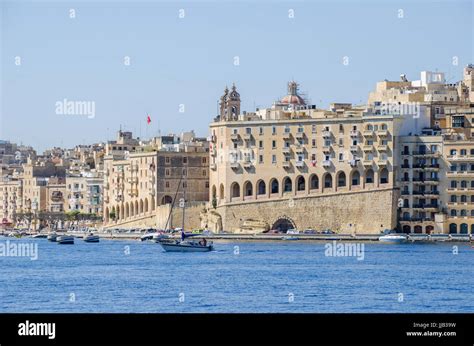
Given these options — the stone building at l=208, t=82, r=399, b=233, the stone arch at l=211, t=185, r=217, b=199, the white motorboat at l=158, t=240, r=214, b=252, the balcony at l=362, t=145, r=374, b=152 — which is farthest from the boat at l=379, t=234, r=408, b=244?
the stone arch at l=211, t=185, r=217, b=199

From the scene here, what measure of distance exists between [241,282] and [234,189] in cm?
3723

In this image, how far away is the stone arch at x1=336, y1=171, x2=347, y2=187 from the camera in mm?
63656

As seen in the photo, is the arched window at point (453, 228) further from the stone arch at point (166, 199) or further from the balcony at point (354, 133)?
the stone arch at point (166, 199)

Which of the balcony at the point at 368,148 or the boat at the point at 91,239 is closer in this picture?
the balcony at the point at 368,148

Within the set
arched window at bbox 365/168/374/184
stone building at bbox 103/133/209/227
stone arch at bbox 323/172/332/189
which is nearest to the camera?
arched window at bbox 365/168/374/184

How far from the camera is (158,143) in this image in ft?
263

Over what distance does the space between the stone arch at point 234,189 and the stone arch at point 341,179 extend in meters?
5.99

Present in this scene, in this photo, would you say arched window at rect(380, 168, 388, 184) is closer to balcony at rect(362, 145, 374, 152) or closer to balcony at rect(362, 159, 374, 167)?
balcony at rect(362, 159, 374, 167)

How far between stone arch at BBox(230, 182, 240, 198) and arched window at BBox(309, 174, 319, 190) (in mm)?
4336

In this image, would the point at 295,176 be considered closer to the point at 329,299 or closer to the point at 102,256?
the point at 102,256

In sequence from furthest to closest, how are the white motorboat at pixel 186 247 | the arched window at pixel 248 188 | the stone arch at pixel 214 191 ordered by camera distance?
the stone arch at pixel 214 191, the arched window at pixel 248 188, the white motorboat at pixel 186 247

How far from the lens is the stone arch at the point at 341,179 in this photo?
6366 centimetres

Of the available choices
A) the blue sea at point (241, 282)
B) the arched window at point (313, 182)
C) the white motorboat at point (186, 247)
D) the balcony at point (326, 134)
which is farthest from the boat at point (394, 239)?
the white motorboat at point (186, 247)
